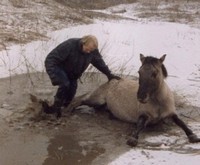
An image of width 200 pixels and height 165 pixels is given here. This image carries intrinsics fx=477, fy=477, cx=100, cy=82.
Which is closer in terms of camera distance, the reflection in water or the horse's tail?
the reflection in water

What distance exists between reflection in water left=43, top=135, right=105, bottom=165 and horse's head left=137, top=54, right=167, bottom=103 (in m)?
0.95

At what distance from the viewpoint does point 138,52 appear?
13.4 metres

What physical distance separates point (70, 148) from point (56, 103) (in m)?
1.21

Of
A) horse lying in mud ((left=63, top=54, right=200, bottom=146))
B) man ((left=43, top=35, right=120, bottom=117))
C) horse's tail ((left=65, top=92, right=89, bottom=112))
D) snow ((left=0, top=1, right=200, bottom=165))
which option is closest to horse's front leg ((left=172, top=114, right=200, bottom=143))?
horse lying in mud ((left=63, top=54, right=200, bottom=146))

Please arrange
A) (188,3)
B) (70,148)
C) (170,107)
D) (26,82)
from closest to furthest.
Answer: (70,148) < (170,107) < (26,82) < (188,3)

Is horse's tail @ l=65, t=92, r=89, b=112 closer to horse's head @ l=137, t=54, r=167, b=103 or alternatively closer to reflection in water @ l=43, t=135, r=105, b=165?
reflection in water @ l=43, t=135, r=105, b=165

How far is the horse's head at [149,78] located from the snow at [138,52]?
687 mm

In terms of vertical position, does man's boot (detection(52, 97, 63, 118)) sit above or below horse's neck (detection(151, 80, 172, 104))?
below

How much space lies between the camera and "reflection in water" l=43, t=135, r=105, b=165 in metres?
5.96

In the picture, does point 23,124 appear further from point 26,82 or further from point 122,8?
point 122,8

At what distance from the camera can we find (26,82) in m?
9.45

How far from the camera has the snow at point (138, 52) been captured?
613 cm

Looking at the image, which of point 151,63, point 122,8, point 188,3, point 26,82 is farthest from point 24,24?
point 188,3

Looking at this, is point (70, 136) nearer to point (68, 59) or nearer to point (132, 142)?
point (132, 142)
